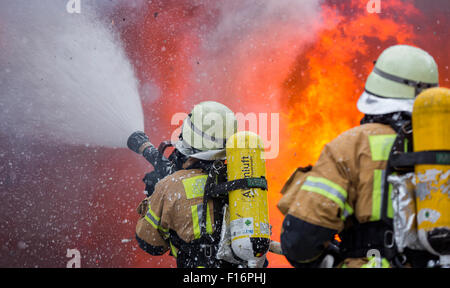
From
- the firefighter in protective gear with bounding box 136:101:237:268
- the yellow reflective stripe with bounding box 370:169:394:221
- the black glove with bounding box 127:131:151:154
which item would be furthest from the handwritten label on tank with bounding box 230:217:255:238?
the black glove with bounding box 127:131:151:154

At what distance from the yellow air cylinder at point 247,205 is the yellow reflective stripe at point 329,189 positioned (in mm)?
1249

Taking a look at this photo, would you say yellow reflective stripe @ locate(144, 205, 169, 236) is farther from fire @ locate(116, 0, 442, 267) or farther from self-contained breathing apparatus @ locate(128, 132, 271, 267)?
fire @ locate(116, 0, 442, 267)

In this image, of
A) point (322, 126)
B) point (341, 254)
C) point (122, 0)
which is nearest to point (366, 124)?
point (341, 254)

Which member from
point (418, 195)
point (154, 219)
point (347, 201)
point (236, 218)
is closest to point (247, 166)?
point (236, 218)

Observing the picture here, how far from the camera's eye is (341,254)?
8.61ft

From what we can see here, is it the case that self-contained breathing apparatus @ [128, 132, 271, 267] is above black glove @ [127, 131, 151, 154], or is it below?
below

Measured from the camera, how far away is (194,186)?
12.8ft

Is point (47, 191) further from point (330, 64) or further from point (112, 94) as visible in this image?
point (330, 64)

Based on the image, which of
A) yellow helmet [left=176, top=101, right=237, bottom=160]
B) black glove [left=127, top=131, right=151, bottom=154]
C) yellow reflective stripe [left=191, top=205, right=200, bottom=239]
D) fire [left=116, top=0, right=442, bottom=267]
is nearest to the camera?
yellow reflective stripe [left=191, top=205, right=200, bottom=239]

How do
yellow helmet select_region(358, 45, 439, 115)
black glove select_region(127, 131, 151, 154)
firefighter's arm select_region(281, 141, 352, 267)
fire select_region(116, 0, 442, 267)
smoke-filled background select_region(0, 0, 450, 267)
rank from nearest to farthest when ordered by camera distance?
1. firefighter's arm select_region(281, 141, 352, 267)
2. yellow helmet select_region(358, 45, 439, 115)
3. black glove select_region(127, 131, 151, 154)
4. smoke-filled background select_region(0, 0, 450, 267)
5. fire select_region(116, 0, 442, 267)

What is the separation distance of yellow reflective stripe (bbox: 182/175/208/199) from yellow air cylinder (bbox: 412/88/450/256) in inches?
74.3

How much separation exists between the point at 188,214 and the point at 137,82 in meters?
5.71

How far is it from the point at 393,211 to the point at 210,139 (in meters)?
2.00

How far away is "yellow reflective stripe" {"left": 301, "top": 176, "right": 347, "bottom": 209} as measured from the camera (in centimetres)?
243
